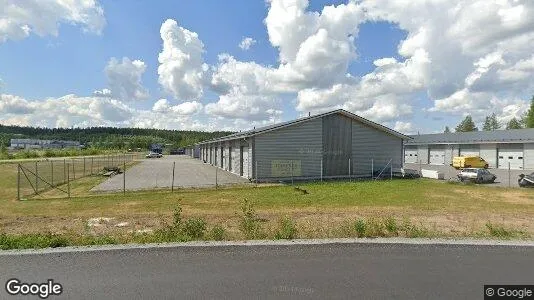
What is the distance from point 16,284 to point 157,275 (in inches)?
84.8

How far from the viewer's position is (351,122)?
31.4 meters

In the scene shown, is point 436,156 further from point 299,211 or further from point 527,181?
point 299,211

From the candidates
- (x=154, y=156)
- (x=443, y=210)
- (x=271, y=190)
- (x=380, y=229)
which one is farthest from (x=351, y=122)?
(x=154, y=156)

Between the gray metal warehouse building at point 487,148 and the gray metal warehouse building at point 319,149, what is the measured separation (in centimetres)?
407

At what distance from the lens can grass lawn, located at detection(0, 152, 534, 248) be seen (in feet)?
34.5

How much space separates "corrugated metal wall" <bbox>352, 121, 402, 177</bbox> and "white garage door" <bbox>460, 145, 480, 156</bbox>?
58.9ft

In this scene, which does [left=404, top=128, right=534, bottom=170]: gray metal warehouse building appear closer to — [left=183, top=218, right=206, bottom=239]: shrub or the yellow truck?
the yellow truck

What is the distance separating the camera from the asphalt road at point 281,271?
18.1ft

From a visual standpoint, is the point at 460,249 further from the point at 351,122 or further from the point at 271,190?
the point at 351,122

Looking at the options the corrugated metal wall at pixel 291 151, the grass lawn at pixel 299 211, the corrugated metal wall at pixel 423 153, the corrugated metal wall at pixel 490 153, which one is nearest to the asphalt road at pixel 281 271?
the grass lawn at pixel 299 211

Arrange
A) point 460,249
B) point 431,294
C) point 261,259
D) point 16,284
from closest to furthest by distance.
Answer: point 431,294
point 16,284
point 261,259
point 460,249

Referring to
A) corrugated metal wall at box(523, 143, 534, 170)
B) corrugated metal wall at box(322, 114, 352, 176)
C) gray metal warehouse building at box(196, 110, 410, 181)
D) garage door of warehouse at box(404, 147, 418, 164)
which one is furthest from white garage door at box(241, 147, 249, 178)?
garage door of warehouse at box(404, 147, 418, 164)

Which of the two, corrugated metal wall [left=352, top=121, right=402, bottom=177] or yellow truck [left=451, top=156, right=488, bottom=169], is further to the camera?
yellow truck [left=451, top=156, right=488, bottom=169]

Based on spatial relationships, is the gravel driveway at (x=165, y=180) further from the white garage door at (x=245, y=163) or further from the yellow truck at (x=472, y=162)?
the yellow truck at (x=472, y=162)
